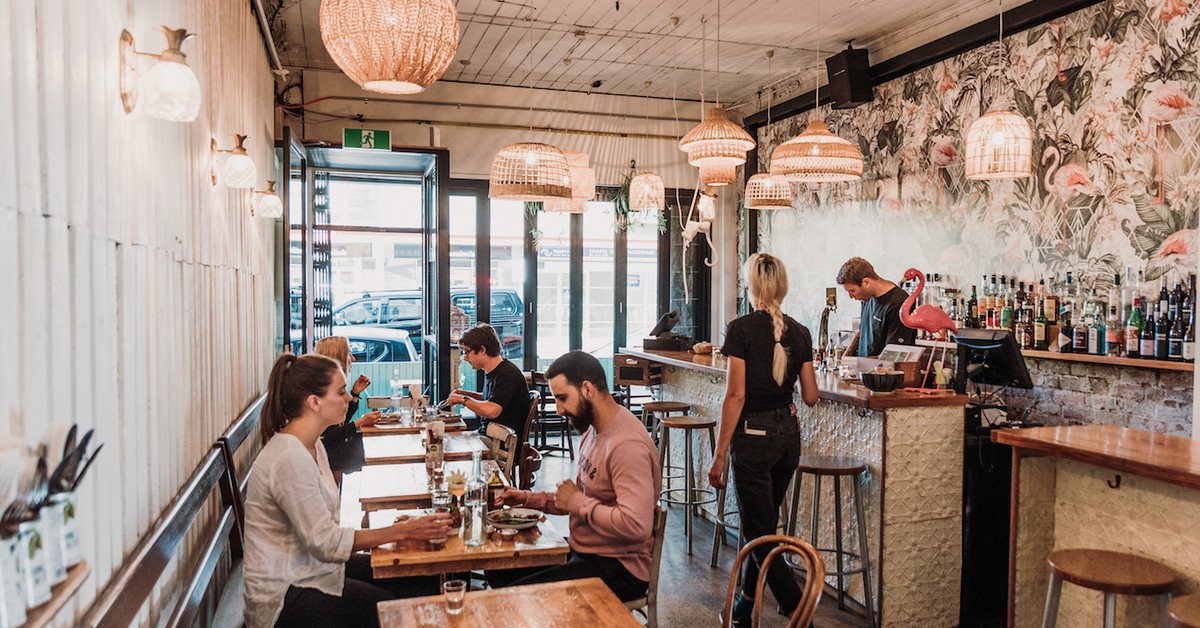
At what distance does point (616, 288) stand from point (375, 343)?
2752 mm

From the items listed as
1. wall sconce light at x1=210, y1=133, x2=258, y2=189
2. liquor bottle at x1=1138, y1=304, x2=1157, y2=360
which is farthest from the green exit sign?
liquor bottle at x1=1138, y1=304, x2=1157, y2=360

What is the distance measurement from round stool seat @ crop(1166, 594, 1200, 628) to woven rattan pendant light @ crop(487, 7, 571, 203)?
3717 millimetres

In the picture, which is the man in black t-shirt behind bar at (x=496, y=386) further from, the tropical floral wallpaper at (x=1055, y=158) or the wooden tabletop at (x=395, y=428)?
the tropical floral wallpaper at (x=1055, y=158)

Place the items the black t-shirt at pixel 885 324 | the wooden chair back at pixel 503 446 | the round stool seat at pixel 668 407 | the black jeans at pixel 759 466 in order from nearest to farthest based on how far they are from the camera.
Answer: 1. the black jeans at pixel 759 466
2. the wooden chair back at pixel 503 446
3. the black t-shirt at pixel 885 324
4. the round stool seat at pixel 668 407

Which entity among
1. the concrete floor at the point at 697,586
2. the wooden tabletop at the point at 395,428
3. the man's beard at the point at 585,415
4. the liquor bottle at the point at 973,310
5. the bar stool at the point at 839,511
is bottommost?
the concrete floor at the point at 697,586

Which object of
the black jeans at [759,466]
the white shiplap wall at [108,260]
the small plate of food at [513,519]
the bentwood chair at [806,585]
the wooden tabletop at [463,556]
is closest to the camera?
the white shiplap wall at [108,260]

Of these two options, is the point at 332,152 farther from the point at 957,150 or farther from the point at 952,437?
the point at 952,437

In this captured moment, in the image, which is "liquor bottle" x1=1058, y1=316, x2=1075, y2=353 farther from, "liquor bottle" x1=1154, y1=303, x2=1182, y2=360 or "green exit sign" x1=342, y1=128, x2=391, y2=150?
"green exit sign" x1=342, y1=128, x2=391, y2=150

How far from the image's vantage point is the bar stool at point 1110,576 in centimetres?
269

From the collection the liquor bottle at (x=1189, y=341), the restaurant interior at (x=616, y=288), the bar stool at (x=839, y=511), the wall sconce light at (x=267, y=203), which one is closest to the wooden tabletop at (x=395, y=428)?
the restaurant interior at (x=616, y=288)

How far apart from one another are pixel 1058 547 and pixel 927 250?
3.44 m

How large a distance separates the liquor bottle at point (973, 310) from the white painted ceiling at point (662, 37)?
6.53ft

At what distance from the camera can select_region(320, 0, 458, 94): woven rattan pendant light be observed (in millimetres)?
2633

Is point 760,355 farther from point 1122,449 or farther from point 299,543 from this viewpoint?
point 299,543
